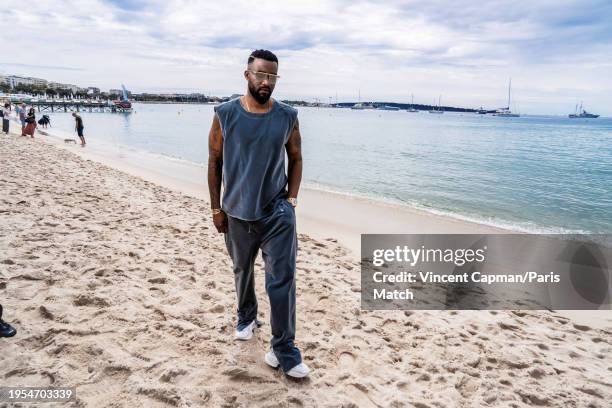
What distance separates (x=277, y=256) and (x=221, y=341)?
1.16 meters

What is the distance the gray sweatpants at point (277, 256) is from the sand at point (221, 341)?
29 centimetres

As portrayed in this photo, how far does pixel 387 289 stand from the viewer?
4.96m

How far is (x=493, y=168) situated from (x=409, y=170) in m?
6.27

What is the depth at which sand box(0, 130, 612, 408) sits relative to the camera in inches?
106

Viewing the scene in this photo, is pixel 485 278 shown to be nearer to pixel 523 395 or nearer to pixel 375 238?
pixel 375 238

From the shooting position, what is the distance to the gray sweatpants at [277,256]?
8.60ft

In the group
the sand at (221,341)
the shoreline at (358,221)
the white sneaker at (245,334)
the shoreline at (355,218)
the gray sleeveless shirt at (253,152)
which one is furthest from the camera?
the shoreline at (355,218)

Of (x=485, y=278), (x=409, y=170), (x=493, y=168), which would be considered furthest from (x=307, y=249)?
(x=493, y=168)

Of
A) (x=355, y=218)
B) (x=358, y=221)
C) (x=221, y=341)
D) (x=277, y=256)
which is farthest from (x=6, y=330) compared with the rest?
(x=355, y=218)

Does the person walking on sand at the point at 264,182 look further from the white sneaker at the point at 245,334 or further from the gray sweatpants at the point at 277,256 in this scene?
the white sneaker at the point at 245,334

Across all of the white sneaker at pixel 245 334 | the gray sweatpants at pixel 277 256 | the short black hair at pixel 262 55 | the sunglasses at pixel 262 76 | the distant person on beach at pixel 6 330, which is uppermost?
the short black hair at pixel 262 55

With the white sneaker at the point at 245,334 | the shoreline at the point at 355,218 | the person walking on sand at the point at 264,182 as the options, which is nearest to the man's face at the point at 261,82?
the person walking on sand at the point at 264,182

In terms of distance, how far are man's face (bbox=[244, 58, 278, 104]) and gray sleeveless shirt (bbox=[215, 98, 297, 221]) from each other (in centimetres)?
10

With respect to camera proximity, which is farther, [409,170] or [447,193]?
[409,170]
